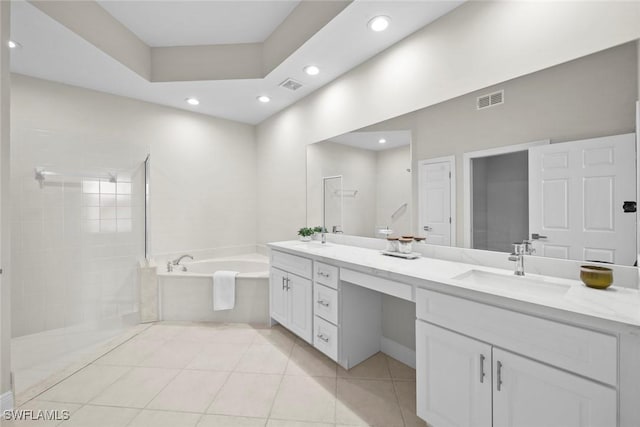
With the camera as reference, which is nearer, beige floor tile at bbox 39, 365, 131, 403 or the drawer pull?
beige floor tile at bbox 39, 365, 131, 403

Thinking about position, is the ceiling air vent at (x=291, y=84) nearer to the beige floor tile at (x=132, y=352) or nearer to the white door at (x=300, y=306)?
the white door at (x=300, y=306)

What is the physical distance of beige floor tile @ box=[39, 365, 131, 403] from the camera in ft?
5.54

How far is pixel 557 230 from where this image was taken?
→ 1.35 metres

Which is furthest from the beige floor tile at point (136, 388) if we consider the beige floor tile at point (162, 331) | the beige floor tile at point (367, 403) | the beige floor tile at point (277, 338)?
the beige floor tile at point (367, 403)

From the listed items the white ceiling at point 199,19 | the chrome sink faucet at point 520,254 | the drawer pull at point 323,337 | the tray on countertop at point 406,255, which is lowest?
the drawer pull at point 323,337

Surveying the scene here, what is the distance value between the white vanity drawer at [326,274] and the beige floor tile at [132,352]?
1534 mm

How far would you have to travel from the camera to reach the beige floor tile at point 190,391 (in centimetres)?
161

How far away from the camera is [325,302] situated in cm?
200

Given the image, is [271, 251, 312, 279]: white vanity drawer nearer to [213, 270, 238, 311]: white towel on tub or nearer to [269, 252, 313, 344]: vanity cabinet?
[269, 252, 313, 344]: vanity cabinet

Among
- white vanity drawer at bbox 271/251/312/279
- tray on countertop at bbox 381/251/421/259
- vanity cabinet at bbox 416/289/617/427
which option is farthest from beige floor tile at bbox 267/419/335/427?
tray on countertop at bbox 381/251/421/259

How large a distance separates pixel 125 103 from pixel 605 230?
412 cm

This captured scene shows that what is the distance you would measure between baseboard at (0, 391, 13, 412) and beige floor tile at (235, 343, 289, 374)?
49.8 inches

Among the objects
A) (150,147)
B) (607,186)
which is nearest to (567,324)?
(607,186)

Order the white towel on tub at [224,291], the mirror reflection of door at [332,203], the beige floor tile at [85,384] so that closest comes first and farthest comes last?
the beige floor tile at [85,384] → the mirror reflection of door at [332,203] → the white towel on tub at [224,291]
